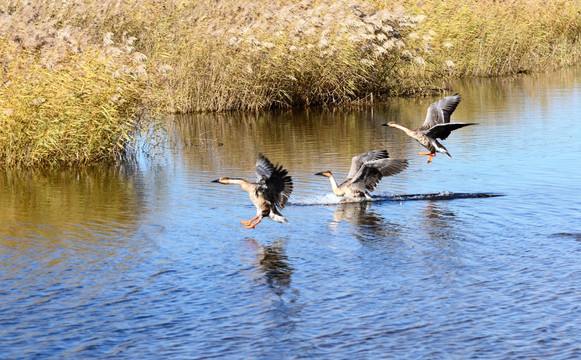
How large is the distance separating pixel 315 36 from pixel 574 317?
50.5ft

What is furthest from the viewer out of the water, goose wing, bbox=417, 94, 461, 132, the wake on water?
goose wing, bbox=417, 94, 461, 132

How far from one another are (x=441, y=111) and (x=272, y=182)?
3.32 meters

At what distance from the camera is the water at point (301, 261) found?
6.41m

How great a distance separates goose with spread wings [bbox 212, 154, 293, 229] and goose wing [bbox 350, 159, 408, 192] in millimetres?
1514

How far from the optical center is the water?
6.41m

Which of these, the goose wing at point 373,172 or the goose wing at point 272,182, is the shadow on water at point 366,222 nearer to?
the goose wing at point 373,172

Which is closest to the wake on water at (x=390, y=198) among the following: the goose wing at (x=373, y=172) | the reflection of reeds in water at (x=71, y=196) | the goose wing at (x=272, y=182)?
the goose wing at (x=373, y=172)

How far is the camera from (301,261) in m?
8.46

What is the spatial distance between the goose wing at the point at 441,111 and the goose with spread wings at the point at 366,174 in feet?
3.73

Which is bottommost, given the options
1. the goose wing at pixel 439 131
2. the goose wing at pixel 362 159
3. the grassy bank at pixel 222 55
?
the goose wing at pixel 362 159

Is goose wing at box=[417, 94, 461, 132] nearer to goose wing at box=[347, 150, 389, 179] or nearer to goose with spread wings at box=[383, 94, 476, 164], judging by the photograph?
goose with spread wings at box=[383, 94, 476, 164]

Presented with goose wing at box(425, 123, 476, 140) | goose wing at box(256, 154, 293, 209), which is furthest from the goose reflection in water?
goose wing at box(425, 123, 476, 140)

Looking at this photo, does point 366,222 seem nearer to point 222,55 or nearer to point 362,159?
point 362,159

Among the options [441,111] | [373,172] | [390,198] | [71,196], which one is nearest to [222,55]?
[71,196]
